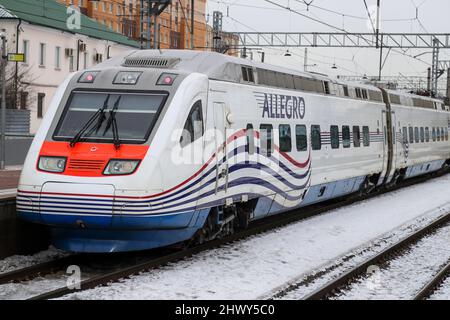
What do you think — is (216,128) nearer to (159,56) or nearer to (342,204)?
(159,56)

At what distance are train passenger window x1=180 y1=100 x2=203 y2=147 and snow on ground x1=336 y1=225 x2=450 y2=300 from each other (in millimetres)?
2992

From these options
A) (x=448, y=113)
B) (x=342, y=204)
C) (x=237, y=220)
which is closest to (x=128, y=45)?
(x=448, y=113)

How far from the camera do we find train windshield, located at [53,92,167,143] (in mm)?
10570

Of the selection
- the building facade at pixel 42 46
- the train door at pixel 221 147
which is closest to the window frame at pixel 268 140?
the train door at pixel 221 147

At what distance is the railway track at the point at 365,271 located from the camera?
939 centimetres

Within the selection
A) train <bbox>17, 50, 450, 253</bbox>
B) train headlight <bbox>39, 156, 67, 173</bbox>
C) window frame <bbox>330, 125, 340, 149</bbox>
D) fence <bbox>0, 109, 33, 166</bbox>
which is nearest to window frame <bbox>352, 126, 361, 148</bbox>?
window frame <bbox>330, 125, 340, 149</bbox>

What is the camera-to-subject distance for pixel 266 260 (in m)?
11.6

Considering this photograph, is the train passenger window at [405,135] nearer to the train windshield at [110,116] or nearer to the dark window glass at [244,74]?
the dark window glass at [244,74]

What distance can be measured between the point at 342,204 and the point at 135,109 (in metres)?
9.73

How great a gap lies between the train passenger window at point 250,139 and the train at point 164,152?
0.02 m

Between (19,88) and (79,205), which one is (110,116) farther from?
(19,88)

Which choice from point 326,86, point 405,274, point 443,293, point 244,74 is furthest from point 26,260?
point 326,86

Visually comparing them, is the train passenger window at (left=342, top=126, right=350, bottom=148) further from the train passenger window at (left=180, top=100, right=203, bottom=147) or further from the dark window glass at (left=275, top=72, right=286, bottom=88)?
the train passenger window at (left=180, top=100, right=203, bottom=147)

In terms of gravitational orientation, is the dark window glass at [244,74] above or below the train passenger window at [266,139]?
above
